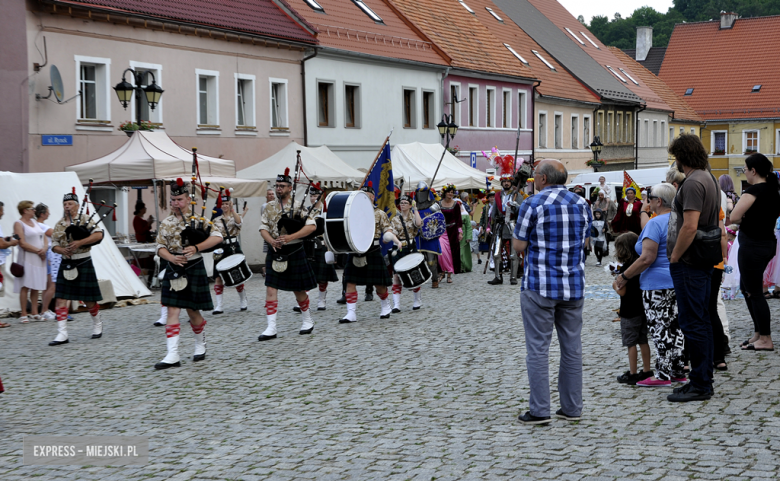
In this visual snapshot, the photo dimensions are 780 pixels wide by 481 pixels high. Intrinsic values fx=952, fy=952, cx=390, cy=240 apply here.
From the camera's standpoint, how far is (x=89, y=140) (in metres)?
20.3

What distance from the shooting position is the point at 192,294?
970 cm

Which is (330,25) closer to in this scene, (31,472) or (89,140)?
(89,140)

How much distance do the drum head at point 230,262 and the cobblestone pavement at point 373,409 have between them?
1.16 m

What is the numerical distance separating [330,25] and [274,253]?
19.1 meters

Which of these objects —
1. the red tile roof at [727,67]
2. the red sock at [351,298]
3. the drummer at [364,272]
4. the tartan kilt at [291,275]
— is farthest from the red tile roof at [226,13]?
the red tile roof at [727,67]

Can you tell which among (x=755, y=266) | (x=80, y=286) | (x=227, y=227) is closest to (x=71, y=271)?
(x=80, y=286)

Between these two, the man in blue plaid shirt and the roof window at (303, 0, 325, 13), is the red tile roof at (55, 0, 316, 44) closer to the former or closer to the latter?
the roof window at (303, 0, 325, 13)

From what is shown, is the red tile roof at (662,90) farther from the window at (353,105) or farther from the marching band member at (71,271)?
the marching band member at (71,271)

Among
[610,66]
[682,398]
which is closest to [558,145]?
[610,66]

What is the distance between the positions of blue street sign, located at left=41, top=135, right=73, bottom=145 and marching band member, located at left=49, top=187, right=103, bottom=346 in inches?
317

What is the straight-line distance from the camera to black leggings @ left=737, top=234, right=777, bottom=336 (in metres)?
9.02

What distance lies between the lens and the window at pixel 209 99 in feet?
79.8

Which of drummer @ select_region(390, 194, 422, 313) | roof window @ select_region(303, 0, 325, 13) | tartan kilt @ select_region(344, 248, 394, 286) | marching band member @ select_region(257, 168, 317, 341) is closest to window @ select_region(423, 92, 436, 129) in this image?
roof window @ select_region(303, 0, 325, 13)

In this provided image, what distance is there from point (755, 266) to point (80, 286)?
7.77 metres
